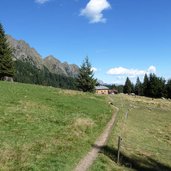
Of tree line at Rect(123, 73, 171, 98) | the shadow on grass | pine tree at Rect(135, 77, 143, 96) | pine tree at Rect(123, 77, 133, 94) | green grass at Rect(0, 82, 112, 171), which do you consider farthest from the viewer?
pine tree at Rect(123, 77, 133, 94)

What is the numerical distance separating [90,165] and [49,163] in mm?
2693

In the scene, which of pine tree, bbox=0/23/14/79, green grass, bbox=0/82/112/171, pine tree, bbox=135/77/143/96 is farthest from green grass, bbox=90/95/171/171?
pine tree, bbox=135/77/143/96

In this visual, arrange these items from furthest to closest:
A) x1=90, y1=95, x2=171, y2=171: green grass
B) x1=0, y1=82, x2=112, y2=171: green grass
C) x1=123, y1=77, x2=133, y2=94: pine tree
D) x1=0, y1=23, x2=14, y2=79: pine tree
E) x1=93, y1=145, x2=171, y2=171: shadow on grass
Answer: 1. x1=123, y1=77, x2=133, y2=94: pine tree
2. x1=0, y1=23, x2=14, y2=79: pine tree
3. x1=93, y1=145, x2=171, y2=171: shadow on grass
4. x1=90, y1=95, x2=171, y2=171: green grass
5. x1=0, y1=82, x2=112, y2=171: green grass

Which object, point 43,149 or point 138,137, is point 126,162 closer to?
point 43,149

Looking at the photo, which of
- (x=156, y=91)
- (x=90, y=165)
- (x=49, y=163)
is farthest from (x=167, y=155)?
(x=156, y=91)

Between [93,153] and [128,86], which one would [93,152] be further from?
[128,86]

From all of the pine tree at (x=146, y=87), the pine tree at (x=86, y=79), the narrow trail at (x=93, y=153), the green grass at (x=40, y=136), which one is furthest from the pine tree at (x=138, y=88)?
the narrow trail at (x=93, y=153)

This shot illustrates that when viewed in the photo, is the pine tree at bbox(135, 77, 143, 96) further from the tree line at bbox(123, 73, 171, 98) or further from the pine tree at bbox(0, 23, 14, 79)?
the pine tree at bbox(0, 23, 14, 79)

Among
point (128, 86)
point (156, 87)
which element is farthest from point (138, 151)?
point (128, 86)

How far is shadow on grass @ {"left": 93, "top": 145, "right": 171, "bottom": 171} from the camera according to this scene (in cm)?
2195

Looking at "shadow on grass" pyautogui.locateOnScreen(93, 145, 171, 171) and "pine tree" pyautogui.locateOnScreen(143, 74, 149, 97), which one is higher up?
"pine tree" pyautogui.locateOnScreen(143, 74, 149, 97)

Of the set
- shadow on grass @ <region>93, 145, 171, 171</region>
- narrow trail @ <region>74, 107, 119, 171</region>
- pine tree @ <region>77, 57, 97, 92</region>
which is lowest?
shadow on grass @ <region>93, 145, 171, 171</region>

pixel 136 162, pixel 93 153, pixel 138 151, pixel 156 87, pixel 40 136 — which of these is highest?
pixel 156 87

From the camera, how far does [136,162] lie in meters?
23.3
